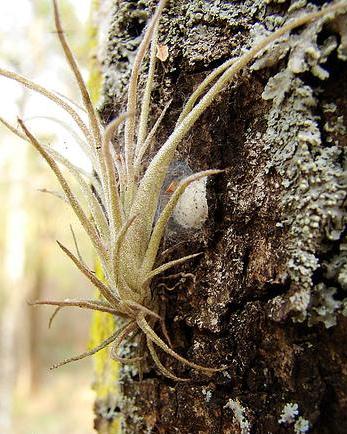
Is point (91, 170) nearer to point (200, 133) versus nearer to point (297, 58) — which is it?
point (200, 133)

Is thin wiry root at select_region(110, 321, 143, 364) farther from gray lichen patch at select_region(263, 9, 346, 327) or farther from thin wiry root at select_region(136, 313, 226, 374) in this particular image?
gray lichen patch at select_region(263, 9, 346, 327)

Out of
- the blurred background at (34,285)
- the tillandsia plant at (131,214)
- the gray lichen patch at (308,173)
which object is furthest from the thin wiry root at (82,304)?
the blurred background at (34,285)

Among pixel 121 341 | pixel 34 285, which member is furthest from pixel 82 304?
pixel 34 285

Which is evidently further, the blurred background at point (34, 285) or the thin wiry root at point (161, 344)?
the blurred background at point (34, 285)

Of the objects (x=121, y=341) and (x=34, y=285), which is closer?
(x=121, y=341)

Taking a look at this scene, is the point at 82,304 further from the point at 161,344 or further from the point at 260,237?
the point at 260,237

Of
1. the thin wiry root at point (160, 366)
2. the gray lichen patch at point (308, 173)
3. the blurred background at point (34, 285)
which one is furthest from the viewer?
the blurred background at point (34, 285)

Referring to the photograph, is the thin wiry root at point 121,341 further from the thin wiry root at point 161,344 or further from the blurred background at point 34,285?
the blurred background at point 34,285

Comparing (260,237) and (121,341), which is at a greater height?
(260,237)
